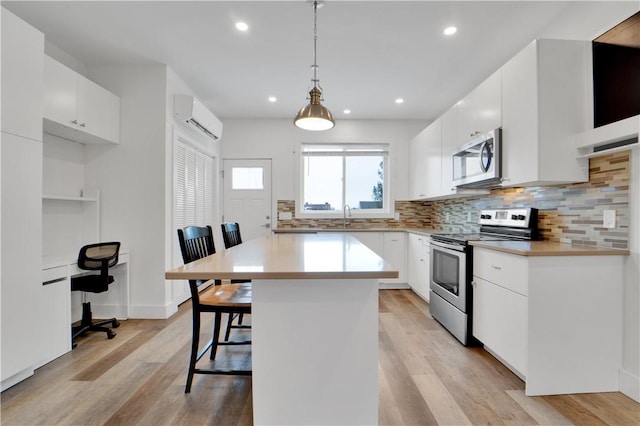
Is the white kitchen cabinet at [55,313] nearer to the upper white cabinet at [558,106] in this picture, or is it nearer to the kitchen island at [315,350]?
the kitchen island at [315,350]

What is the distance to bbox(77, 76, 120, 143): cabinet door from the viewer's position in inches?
106

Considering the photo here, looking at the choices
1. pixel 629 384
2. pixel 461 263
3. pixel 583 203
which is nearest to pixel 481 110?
pixel 583 203

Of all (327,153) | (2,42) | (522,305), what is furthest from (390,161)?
(2,42)

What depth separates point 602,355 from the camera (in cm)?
182

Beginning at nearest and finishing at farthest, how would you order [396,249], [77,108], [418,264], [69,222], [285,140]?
[77,108], [69,222], [418,264], [396,249], [285,140]

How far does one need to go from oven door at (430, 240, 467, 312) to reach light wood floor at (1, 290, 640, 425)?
1.27 feet

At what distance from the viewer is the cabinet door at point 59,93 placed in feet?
7.71

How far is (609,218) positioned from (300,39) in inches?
101

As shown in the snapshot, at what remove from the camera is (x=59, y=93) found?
2453mm

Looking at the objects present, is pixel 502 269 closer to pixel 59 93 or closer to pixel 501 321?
pixel 501 321

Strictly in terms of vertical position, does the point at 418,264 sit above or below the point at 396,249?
below

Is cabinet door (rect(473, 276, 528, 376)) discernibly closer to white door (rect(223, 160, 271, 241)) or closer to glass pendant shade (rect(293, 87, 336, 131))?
glass pendant shade (rect(293, 87, 336, 131))

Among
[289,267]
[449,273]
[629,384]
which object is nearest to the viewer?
[289,267]

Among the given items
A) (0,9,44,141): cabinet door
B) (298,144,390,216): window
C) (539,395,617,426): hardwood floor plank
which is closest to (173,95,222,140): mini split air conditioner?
(0,9,44,141): cabinet door
